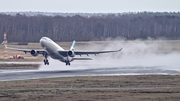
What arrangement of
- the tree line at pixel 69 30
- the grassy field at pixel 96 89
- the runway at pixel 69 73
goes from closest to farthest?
the grassy field at pixel 96 89, the runway at pixel 69 73, the tree line at pixel 69 30

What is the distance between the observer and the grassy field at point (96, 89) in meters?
51.2

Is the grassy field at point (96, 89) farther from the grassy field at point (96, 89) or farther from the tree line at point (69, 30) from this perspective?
the tree line at point (69, 30)

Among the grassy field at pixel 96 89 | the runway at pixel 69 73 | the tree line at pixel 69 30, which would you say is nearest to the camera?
the grassy field at pixel 96 89

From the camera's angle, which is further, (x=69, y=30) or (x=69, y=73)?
(x=69, y=30)

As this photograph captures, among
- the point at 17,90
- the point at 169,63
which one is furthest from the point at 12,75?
the point at 169,63

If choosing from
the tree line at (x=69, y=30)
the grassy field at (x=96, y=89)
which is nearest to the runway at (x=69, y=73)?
the grassy field at (x=96, y=89)

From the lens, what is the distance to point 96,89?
5775 cm

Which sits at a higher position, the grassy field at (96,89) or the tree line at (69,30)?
the grassy field at (96,89)

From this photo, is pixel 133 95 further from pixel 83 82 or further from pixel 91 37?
pixel 91 37

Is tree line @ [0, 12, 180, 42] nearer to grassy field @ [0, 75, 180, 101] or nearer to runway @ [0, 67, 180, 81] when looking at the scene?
runway @ [0, 67, 180, 81]

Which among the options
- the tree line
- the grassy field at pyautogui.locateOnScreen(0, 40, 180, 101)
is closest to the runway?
the grassy field at pyautogui.locateOnScreen(0, 40, 180, 101)

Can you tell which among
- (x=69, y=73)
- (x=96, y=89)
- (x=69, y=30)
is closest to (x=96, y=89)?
(x=96, y=89)

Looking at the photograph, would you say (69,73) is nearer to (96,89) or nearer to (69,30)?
(96,89)

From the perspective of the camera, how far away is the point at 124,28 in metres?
197
